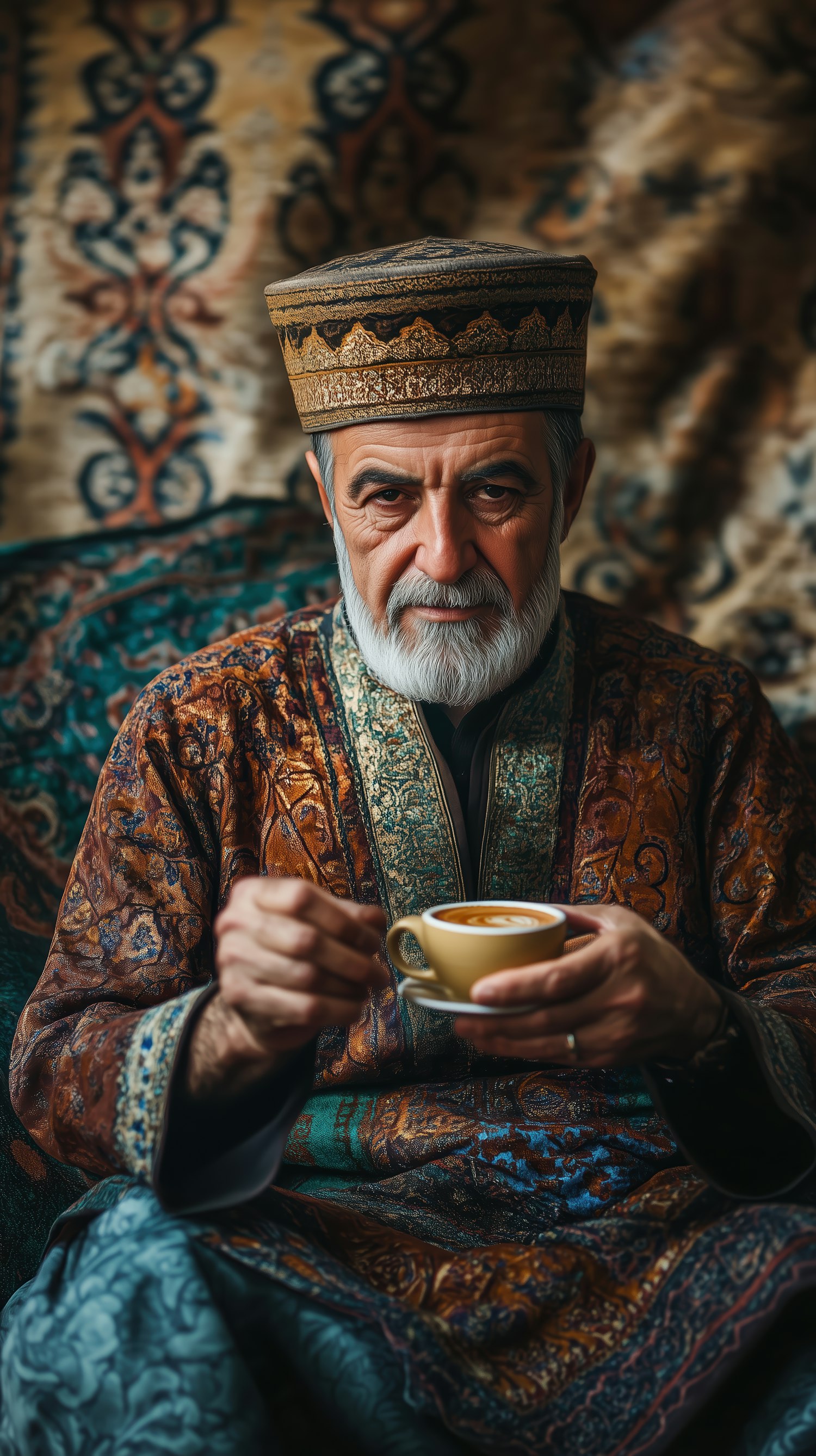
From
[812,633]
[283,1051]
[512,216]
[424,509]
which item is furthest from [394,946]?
[512,216]

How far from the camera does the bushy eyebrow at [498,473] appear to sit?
1713mm

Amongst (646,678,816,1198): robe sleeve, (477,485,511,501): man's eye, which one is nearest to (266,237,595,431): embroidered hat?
(477,485,511,501): man's eye

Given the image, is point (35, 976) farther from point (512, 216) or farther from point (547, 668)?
point (512, 216)

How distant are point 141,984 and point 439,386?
848 millimetres

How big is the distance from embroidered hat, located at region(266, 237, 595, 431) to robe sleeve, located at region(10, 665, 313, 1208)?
50 cm

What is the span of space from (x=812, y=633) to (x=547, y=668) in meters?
1.53

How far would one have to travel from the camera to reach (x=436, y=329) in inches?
67.1

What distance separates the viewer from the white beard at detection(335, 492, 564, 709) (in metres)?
1.74

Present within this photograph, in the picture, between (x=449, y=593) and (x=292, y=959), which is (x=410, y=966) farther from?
(x=449, y=593)

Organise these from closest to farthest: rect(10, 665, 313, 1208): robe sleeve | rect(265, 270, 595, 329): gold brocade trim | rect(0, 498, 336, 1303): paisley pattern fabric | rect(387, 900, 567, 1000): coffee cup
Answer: rect(387, 900, 567, 1000): coffee cup → rect(10, 665, 313, 1208): robe sleeve → rect(265, 270, 595, 329): gold brocade trim → rect(0, 498, 336, 1303): paisley pattern fabric

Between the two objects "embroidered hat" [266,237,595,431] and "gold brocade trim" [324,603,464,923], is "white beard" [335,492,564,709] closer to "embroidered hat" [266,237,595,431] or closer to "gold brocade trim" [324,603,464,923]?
"gold brocade trim" [324,603,464,923]

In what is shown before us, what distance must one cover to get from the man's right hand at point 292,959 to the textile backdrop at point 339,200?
1.96 m

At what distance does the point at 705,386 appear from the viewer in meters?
3.22

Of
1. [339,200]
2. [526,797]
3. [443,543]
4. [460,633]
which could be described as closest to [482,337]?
[443,543]
